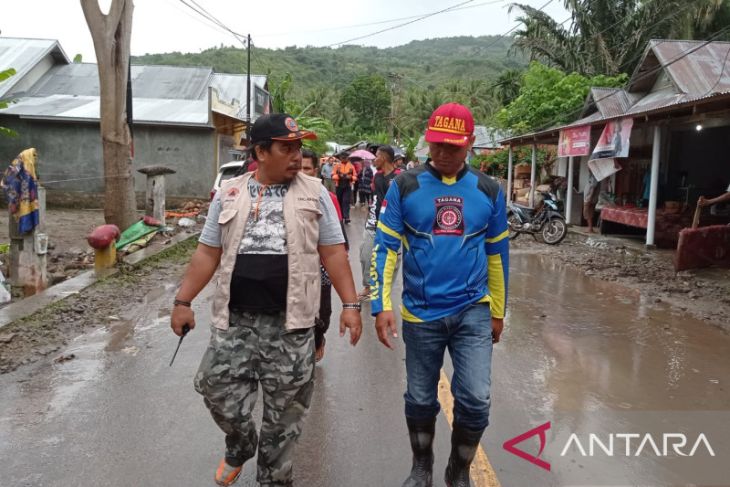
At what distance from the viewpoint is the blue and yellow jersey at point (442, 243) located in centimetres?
296

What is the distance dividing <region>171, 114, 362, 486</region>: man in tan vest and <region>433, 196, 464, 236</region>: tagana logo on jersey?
1.84 feet

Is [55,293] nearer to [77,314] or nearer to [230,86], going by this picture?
[77,314]

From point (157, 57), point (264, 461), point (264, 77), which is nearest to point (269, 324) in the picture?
point (264, 461)

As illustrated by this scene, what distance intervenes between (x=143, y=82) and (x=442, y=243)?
80.9 ft

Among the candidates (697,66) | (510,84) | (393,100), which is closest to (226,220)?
(697,66)

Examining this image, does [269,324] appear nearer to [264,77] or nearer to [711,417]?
[711,417]

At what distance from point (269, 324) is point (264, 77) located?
97.3ft

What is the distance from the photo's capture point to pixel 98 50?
34.8 feet

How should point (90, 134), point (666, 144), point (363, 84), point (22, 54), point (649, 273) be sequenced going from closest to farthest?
point (649, 273) → point (666, 144) → point (90, 134) → point (22, 54) → point (363, 84)

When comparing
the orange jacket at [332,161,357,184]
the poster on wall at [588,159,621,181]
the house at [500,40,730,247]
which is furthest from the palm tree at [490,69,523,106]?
the poster on wall at [588,159,621,181]

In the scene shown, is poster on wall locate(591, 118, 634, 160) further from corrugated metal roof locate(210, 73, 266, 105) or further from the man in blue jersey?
corrugated metal roof locate(210, 73, 266, 105)

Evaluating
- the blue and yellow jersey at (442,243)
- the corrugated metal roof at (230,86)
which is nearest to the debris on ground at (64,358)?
the blue and yellow jersey at (442,243)

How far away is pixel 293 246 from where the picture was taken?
286 centimetres

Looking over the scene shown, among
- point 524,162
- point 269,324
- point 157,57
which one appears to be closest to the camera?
point 269,324
